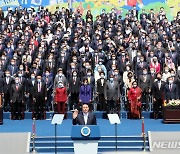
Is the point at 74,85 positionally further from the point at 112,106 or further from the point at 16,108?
the point at 16,108

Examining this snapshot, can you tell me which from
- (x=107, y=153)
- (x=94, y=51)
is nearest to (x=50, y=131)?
(x=107, y=153)

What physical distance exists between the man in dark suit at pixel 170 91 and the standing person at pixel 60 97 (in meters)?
3.67

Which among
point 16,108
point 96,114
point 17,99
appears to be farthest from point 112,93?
point 16,108

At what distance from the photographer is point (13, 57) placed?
20.0m

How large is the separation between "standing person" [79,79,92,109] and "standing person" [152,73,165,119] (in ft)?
7.98

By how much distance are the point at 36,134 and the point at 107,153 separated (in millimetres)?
2778

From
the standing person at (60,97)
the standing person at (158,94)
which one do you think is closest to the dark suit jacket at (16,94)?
the standing person at (60,97)

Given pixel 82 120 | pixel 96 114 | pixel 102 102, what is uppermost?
pixel 102 102

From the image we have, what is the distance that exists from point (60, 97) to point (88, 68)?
1.63 meters

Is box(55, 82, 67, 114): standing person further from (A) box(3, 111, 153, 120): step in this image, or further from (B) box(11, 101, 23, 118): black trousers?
(B) box(11, 101, 23, 118): black trousers

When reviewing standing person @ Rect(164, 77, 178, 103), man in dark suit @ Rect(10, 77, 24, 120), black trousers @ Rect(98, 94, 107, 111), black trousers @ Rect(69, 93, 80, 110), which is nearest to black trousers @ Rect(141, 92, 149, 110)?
standing person @ Rect(164, 77, 178, 103)

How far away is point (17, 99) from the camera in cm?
1853

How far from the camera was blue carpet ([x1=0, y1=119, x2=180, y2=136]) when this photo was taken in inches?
625

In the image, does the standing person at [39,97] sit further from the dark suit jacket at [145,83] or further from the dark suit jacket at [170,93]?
the dark suit jacket at [170,93]
